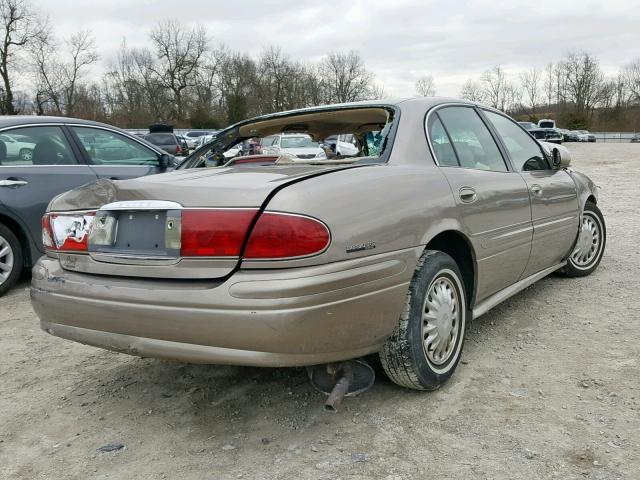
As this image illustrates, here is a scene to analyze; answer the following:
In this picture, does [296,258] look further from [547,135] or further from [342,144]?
[547,135]

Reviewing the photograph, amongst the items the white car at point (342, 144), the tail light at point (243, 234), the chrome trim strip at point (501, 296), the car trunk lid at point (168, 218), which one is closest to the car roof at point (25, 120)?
the white car at point (342, 144)

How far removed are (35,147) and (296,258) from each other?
13.1ft

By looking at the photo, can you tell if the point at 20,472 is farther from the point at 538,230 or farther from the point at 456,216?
the point at 538,230

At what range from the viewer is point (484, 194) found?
10.1 feet

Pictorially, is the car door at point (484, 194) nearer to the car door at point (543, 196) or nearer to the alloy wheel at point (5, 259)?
the car door at point (543, 196)

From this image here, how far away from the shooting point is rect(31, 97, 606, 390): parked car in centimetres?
210

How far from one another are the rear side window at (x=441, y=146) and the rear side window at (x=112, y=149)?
3.64 meters

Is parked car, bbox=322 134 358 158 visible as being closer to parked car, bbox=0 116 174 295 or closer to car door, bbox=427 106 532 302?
car door, bbox=427 106 532 302

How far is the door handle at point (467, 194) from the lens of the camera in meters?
2.89

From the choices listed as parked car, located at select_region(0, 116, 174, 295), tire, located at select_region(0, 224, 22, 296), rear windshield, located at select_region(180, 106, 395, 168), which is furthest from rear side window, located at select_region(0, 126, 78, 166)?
rear windshield, located at select_region(180, 106, 395, 168)

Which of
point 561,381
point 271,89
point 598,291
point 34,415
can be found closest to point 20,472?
point 34,415

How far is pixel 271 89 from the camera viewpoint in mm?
63312

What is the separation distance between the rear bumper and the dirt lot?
1.41 ft

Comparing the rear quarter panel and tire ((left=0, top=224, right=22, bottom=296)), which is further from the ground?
the rear quarter panel
